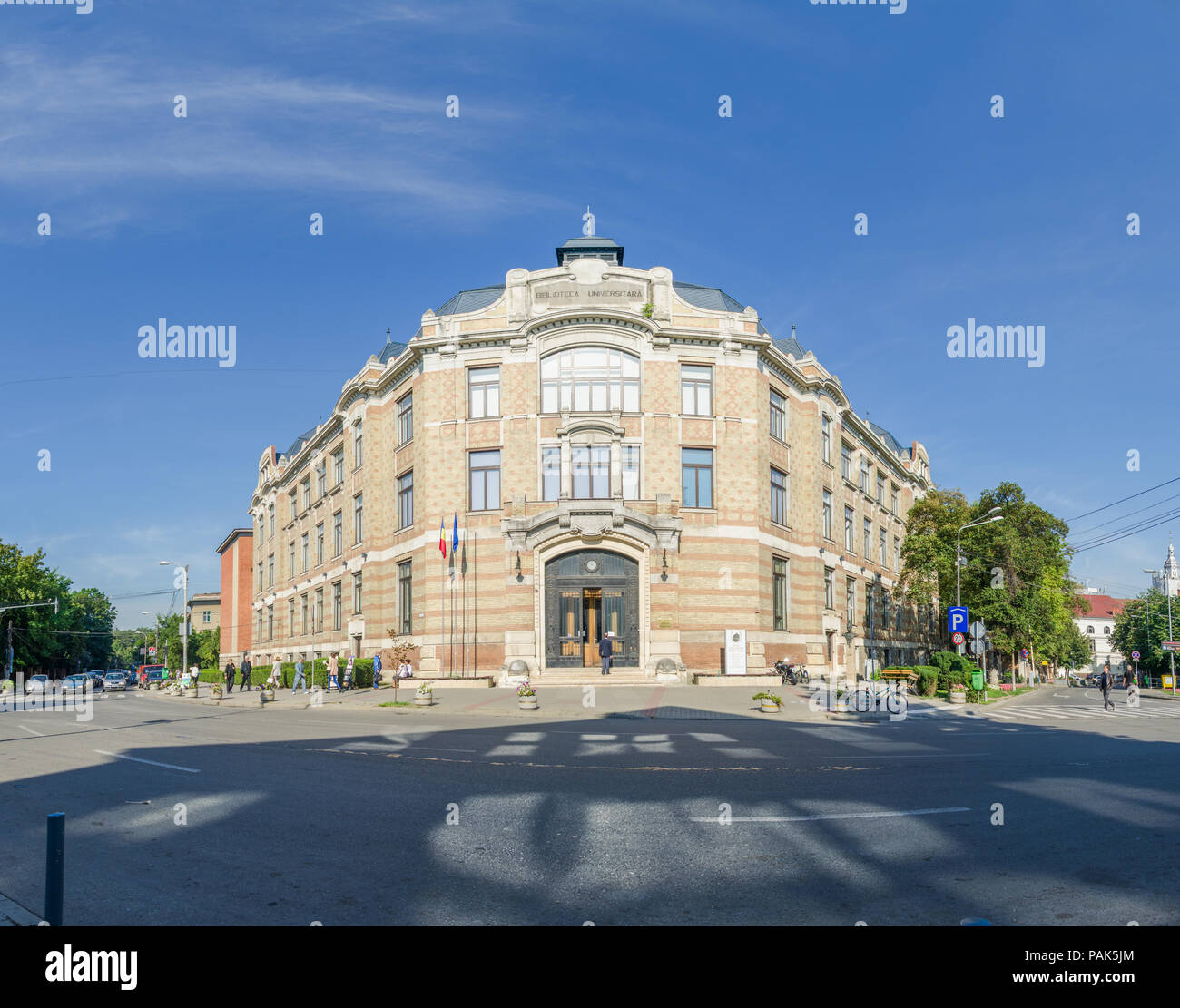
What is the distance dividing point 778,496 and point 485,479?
13.3 m

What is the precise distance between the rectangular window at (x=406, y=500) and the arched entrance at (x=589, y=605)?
308 inches

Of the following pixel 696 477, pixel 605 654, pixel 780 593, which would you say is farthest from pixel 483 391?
pixel 780 593

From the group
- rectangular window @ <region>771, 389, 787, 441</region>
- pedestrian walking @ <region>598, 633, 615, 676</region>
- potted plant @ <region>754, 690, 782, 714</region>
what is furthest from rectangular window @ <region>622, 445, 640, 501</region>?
potted plant @ <region>754, 690, 782, 714</region>

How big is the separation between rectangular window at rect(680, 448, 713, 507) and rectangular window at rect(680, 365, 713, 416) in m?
1.70

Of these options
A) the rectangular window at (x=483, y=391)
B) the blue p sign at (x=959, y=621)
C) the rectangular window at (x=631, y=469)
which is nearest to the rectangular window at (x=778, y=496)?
the rectangular window at (x=631, y=469)

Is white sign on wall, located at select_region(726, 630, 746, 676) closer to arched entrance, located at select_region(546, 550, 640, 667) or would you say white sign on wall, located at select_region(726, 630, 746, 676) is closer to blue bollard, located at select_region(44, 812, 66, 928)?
arched entrance, located at select_region(546, 550, 640, 667)

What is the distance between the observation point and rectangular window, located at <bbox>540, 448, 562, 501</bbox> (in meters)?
39.3

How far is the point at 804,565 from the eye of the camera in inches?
1726

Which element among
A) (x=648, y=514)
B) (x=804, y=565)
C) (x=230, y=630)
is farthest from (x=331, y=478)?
(x=230, y=630)

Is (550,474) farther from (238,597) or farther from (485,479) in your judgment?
(238,597)

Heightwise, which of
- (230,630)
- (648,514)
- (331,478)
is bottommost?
(230,630)
